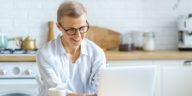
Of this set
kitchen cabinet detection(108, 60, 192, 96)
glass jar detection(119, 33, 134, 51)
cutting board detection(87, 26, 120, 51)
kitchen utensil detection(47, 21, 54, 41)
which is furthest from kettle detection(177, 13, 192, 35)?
kitchen utensil detection(47, 21, 54, 41)

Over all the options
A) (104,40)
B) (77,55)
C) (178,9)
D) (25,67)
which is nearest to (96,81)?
(77,55)

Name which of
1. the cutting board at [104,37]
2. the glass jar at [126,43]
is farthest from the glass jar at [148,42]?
the cutting board at [104,37]

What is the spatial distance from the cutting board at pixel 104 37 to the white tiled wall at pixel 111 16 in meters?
0.08

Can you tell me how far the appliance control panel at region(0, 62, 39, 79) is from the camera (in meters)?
2.90

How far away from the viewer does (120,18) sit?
11.9 ft

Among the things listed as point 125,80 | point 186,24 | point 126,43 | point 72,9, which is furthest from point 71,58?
point 186,24

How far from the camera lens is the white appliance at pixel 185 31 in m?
3.32

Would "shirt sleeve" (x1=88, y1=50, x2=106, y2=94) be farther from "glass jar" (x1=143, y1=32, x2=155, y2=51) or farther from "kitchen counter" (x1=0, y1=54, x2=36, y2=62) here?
"glass jar" (x1=143, y1=32, x2=155, y2=51)

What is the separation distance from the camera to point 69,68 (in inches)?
68.4

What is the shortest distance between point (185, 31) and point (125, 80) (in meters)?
2.22

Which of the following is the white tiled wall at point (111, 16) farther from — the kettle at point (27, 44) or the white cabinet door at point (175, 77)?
the white cabinet door at point (175, 77)

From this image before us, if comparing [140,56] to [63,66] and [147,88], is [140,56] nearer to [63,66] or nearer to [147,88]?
[63,66]

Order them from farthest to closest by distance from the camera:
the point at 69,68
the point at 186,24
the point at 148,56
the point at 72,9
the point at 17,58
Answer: the point at 186,24 → the point at 148,56 → the point at 17,58 → the point at 69,68 → the point at 72,9

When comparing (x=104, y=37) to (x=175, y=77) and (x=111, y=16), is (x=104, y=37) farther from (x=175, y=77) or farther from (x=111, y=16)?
(x=175, y=77)
